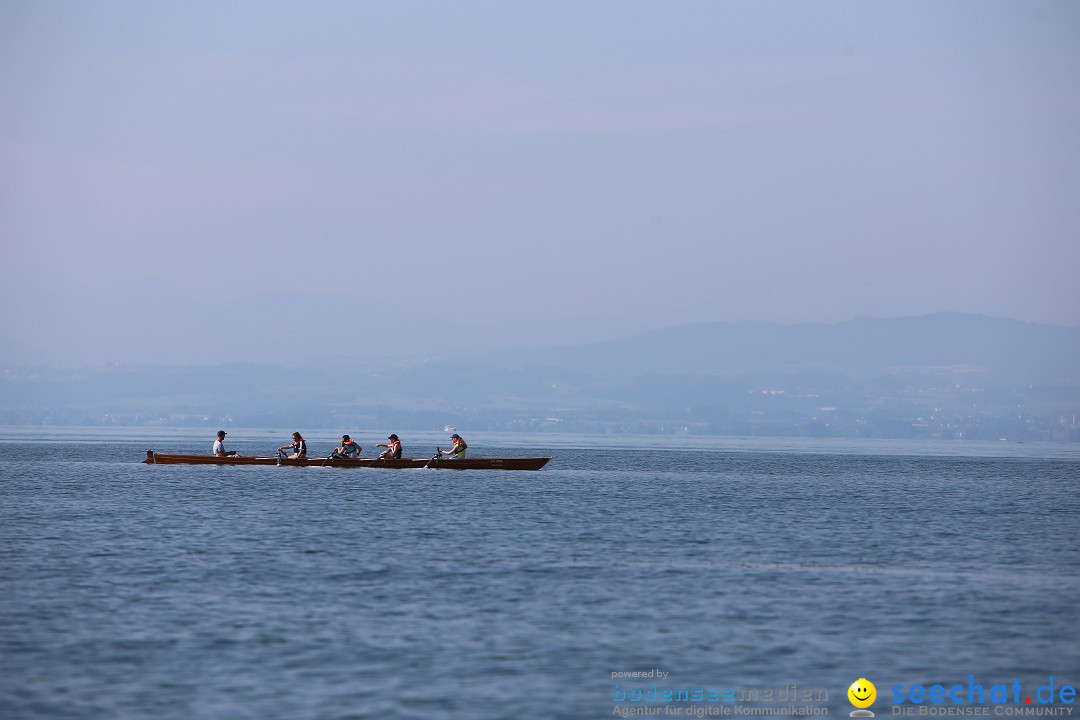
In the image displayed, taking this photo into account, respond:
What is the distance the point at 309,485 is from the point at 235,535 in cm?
2882

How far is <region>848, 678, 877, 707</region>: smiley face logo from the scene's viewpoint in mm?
21022

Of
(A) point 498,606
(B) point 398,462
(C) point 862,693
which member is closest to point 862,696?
(C) point 862,693

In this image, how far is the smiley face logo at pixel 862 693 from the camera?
69.0 ft

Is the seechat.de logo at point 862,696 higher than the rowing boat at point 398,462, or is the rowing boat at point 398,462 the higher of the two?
the rowing boat at point 398,462

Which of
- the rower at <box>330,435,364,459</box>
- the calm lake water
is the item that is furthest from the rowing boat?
the calm lake water

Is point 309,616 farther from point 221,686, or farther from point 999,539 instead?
point 999,539

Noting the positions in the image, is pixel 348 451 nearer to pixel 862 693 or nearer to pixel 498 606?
pixel 498 606

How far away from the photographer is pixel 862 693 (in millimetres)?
21422

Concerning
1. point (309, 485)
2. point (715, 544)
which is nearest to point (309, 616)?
point (715, 544)

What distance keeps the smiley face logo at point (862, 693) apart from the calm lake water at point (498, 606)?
18 centimetres

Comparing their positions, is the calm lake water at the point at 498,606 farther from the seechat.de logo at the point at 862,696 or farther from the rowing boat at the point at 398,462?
the rowing boat at the point at 398,462

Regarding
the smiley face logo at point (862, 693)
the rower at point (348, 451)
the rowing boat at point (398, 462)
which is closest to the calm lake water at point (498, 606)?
the smiley face logo at point (862, 693)

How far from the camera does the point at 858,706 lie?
2084 cm

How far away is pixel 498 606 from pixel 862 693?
32.4 ft
